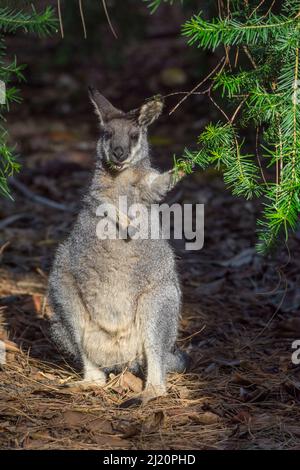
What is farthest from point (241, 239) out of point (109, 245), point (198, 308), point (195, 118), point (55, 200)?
point (195, 118)

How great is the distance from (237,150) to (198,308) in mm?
1982

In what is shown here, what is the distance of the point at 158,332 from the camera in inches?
176

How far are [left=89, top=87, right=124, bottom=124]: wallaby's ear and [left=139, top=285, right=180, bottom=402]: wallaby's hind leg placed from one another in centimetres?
105

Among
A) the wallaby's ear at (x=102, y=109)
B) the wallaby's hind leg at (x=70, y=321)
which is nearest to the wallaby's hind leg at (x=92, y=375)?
the wallaby's hind leg at (x=70, y=321)

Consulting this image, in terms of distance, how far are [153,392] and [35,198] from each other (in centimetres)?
403

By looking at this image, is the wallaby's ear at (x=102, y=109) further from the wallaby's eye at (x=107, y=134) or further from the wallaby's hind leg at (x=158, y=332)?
the wallaby's hind leg at (x=158, y=332)

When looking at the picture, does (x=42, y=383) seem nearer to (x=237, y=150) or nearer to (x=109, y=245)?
(x=109, y=245)

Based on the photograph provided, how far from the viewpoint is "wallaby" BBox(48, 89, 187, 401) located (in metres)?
4.49

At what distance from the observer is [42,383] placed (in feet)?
14.8

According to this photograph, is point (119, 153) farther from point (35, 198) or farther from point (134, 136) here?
point (35, 198)

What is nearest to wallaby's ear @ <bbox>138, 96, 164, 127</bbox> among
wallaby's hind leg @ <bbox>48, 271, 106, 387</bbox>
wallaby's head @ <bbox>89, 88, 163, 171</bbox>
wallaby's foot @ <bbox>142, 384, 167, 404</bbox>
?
wallaby's head @ <bbox>89, 88, 163, 171</bbox>

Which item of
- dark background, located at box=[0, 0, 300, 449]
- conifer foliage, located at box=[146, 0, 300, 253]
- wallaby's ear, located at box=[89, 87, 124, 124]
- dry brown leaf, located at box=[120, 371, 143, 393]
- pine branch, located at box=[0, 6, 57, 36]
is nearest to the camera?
conifer foliage, located at box=[146, 0, 300, 253]

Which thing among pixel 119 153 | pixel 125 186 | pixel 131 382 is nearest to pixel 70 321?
pixel 131 382

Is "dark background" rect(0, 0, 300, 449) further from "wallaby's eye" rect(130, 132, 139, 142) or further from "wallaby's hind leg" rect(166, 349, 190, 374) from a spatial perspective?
"wallaby's eye" rect(130, 132, 139, 142)
